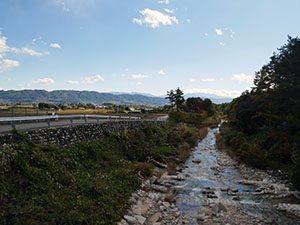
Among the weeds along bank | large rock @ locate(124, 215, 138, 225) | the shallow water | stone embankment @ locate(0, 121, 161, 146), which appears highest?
stone embankment @ locate(0, 121, 161, 146)

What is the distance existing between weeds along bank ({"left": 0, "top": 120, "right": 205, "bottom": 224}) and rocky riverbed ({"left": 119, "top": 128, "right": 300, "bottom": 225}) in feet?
3.29

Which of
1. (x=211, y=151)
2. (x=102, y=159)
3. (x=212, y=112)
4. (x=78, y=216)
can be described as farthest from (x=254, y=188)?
(x=212, y=112)

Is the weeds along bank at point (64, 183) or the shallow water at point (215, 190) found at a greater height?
the weeds along bank at point (64, 183)

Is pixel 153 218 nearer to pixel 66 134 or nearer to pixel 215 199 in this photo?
pixel 215 199

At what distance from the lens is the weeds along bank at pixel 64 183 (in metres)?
11.2

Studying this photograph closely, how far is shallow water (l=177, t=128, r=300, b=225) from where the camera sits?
16.1 m

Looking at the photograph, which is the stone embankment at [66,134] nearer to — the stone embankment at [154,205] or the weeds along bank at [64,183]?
the weeds along bank at [64,183]

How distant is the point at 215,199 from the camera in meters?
18.5

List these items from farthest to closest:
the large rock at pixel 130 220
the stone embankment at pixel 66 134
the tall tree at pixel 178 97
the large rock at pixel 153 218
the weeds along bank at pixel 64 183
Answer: the tall tree at pixel 178 97 < the stone embankment at pixel 66 134 < the large rock at pixel 153 218 < the large rock at pixel 130 220 < the weeds along bank at pixel 64 183

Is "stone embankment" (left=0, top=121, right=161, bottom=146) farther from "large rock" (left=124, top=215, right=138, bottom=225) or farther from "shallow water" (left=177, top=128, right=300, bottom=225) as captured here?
"shallow water" (left=177, top=128, right=300, bottom=225)

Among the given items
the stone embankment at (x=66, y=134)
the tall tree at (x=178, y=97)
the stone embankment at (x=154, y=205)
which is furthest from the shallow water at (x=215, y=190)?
the tall tree at (x=178, y=97)

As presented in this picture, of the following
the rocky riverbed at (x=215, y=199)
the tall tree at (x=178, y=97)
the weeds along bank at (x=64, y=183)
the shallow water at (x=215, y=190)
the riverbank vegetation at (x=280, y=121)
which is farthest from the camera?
the tall tree at (x=178, y=97)

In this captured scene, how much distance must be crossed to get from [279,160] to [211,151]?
12737mm

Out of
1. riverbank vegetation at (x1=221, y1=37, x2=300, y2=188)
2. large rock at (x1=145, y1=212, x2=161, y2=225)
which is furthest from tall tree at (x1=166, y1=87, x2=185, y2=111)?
large rock at (x1=145, y1=212, x2=161, y2=225)
